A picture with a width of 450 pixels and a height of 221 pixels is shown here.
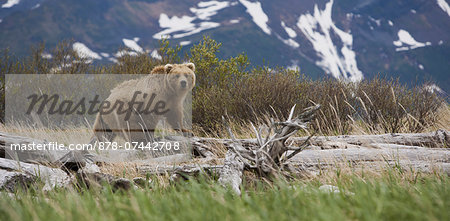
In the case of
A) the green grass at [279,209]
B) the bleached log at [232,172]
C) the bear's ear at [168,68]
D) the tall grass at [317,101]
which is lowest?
the tall grass at [317,101]

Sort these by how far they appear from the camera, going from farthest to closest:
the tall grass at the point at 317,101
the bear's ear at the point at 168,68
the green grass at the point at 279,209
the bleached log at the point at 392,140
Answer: the tall grass at the point at 317,101, the bear's ear at the point at 168,68, the bleached log at the point at 392,140, the green grass at the point at 279,209

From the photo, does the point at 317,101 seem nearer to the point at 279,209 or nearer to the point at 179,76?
the point at 179,76

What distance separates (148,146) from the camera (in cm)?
582

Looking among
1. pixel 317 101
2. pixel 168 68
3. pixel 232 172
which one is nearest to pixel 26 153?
pixel 168 68

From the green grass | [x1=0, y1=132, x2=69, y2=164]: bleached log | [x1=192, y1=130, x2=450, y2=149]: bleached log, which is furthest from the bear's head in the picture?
the green grass

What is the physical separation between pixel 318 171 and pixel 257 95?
11.7 feet

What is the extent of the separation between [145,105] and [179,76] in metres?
0.76

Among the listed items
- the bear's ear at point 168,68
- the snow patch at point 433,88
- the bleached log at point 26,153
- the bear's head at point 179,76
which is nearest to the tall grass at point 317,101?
the snow patch at point 433,88

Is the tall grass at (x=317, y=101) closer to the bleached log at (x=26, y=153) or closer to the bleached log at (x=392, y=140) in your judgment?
the bleached log at (x=392, y=140)

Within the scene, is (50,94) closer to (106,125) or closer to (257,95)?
(106,125)

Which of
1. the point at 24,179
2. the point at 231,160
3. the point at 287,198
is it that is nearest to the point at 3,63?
the point at 24,179

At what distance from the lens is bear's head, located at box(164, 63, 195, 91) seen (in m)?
5.75

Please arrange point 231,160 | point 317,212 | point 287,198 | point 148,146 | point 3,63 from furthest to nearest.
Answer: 1. point 3,63
2. point 148,146
3. point 231,160
4. point 287,198
5. point 317,212

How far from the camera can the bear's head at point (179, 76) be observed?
226 inches
